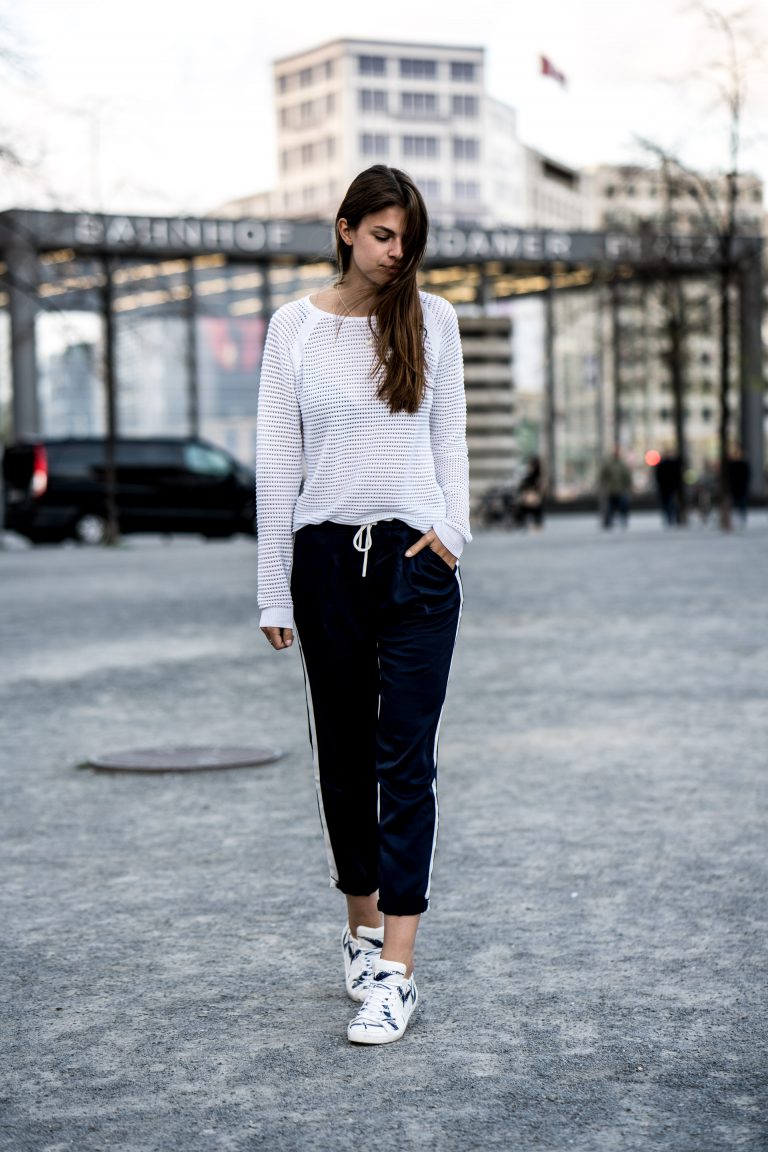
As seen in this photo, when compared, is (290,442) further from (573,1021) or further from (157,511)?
(157,511)

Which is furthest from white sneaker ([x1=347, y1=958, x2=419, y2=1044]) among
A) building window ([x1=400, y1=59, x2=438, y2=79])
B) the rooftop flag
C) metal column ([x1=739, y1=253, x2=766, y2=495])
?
building window ([x1=400, y1=59, x2=438, y2=79])

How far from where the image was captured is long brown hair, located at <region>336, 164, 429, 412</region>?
353 cm

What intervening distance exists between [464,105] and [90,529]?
4149 inches

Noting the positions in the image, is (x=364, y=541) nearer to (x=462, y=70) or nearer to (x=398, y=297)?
(x=398, y=297)

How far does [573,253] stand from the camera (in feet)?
142

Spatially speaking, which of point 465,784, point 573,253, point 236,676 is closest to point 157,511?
point 573,253

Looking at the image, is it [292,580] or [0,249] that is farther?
[0,249]

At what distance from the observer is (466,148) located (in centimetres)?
13025

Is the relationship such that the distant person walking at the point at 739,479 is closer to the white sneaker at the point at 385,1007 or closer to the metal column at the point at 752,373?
the metal column at the point at 752,373

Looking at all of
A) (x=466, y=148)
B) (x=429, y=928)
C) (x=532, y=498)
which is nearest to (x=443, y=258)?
(x=532, y=498)

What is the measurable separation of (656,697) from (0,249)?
1122 inches

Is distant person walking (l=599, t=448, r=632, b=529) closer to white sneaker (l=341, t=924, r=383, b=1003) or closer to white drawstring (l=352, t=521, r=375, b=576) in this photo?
white sneaker (l=341, t=924, r=383, b=1003)

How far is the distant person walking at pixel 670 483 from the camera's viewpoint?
107 ft

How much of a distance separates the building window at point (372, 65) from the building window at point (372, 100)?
121 cm
